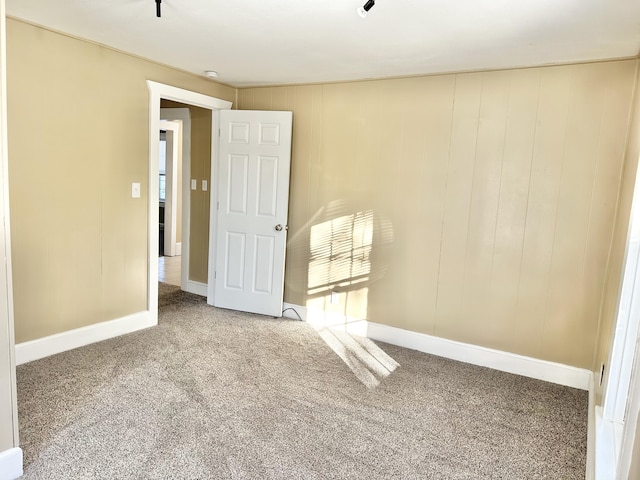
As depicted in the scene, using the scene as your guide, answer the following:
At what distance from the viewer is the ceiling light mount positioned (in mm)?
2096

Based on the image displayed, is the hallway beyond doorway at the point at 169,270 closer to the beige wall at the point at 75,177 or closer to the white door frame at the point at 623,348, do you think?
the beige wall at the point at 75,177

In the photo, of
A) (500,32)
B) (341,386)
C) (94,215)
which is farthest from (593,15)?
(94,215)

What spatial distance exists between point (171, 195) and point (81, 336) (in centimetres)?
414

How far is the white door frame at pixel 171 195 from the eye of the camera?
7.04 metres

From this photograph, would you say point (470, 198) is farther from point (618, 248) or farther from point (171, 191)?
point (171, 191)

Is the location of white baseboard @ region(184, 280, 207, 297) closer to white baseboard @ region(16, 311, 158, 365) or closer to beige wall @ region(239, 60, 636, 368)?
white baseboard @ region(16, 311, 158, 365)

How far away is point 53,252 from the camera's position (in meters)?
3.18

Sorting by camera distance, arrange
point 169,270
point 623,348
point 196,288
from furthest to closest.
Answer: point 169,270, point 196,288, point 623,348

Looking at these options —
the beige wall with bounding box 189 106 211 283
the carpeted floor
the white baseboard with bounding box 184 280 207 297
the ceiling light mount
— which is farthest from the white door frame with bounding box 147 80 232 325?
the ceiling light mount

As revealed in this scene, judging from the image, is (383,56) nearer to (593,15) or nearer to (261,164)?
(593,15)

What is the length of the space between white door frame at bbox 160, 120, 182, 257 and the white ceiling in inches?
143

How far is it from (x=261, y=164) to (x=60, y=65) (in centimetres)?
180

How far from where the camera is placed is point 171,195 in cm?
725

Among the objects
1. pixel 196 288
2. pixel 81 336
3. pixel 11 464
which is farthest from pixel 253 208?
pixel 11 464
